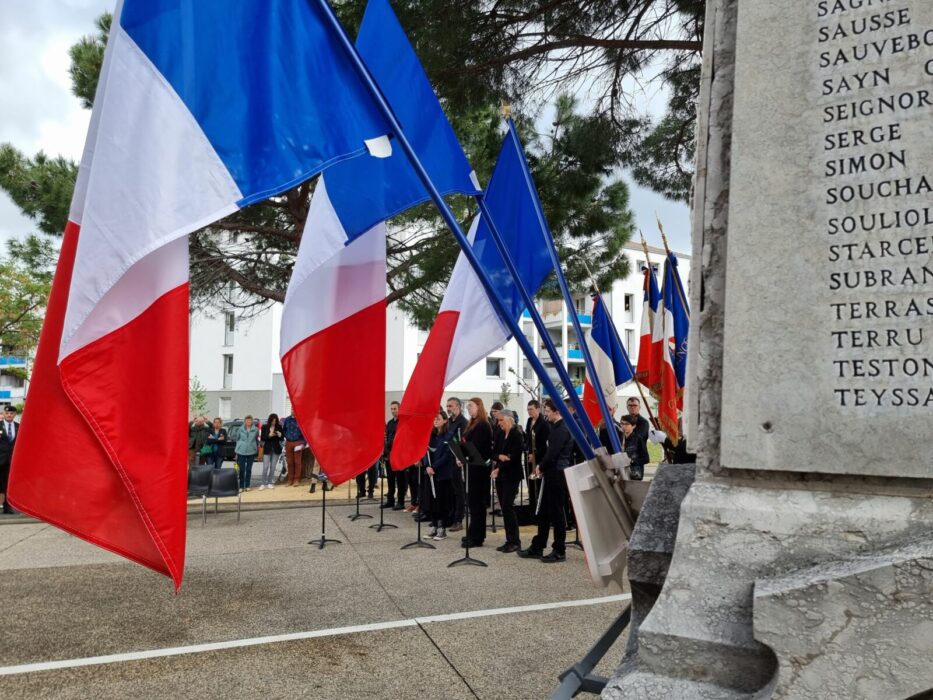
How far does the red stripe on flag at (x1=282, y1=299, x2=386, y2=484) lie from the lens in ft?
11.6

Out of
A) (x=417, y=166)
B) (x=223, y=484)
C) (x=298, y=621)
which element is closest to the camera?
(x=417, y=166)

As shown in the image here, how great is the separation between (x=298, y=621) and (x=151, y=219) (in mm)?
3521

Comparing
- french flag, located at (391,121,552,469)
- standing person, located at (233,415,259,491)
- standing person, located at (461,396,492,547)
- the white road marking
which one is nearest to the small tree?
standing person, located at (233,415,259,491)

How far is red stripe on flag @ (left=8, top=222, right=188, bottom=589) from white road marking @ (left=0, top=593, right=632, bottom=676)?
234 centimetres

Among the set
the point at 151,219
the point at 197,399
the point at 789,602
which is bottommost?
the point at 197,399

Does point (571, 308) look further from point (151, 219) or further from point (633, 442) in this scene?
point (633, 442)

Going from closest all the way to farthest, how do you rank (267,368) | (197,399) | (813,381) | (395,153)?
(813,381) → (395,153) → (197,399) → (267,368)

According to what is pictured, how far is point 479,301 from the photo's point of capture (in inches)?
165

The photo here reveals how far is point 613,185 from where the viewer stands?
1209 centimetres

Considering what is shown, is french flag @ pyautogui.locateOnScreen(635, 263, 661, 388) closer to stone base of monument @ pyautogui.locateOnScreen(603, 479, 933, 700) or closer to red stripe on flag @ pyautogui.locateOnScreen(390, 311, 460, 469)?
red stripe on flag @ pyautogui.locateOnScreen(390, 311, 460, 469)

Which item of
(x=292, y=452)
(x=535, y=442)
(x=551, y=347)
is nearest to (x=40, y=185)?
(x=292, y=452)

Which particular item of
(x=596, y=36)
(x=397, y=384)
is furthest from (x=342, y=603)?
(x=397, y=384)

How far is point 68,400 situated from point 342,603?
3617 mm

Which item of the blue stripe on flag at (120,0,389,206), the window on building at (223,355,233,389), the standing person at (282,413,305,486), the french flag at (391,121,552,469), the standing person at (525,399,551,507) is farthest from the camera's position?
the window on building at (223,355,233,389)
